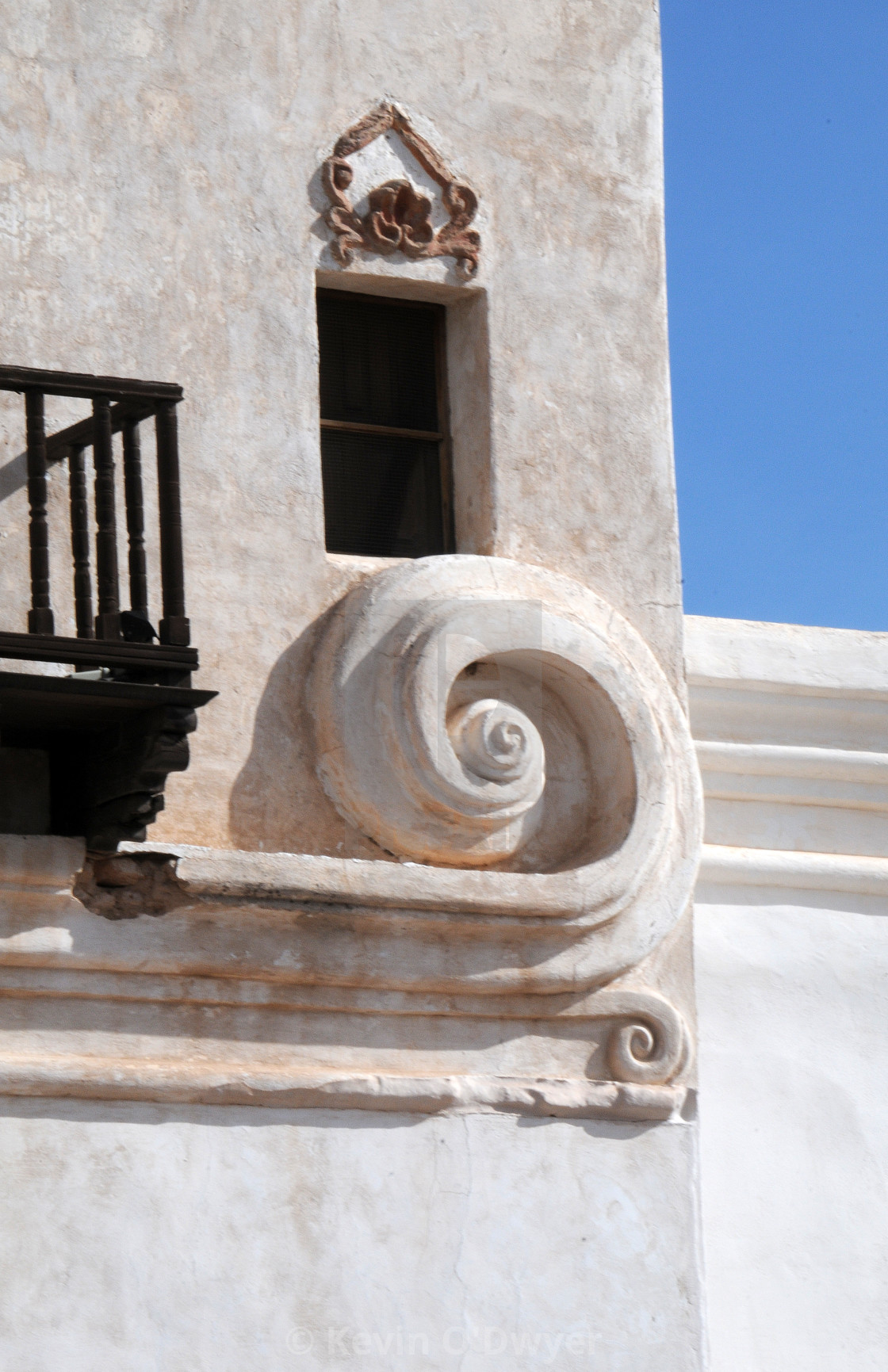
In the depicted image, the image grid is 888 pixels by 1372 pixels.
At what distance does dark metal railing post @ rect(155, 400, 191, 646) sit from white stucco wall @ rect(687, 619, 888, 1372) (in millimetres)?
2276

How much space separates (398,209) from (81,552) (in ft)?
5.94

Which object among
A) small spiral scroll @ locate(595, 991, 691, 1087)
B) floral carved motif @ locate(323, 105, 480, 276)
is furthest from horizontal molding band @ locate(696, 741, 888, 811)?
floral carved motif @ locate(323, 105, 480, 276)

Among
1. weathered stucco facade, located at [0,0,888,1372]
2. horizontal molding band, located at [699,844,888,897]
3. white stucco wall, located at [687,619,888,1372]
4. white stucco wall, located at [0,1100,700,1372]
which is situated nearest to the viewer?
white stucco wall, located at [0,1100,700,1372]

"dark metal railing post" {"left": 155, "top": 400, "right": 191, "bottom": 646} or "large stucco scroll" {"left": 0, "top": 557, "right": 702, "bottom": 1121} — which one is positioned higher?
"dark metal railing post" {"left": 155, "top": 400, "right": 191, "bottom": 646}

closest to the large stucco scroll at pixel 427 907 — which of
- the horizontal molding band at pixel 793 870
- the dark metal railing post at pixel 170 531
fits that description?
the horizontal molding band at pixel 793 870

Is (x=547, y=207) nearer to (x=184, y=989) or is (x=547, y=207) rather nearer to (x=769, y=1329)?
(x=184, y=989)

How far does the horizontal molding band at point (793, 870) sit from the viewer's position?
7.12 metres

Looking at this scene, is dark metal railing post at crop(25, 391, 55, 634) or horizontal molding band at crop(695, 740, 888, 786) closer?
dark metal railing post at crop(25, 391, 55, 634)

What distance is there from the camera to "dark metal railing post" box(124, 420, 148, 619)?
17.8ft

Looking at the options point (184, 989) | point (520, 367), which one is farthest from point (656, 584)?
point (184, 989)

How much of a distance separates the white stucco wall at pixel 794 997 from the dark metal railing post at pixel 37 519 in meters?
2.60
